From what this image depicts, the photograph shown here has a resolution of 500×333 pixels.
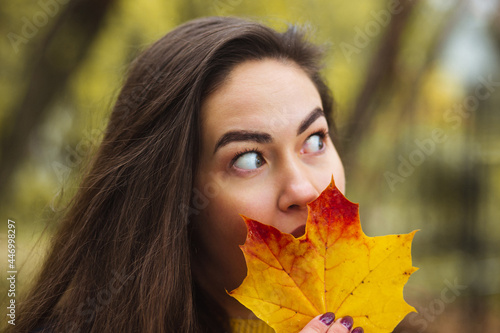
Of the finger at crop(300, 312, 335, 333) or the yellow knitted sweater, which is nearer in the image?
the finger at crop(300, 312, 335, 333)

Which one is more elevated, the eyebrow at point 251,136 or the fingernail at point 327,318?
the eyebrow at point 251,136

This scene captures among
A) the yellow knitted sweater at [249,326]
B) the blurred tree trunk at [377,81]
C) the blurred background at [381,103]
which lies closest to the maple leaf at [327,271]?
the yellow knitted sweater at [249,326]

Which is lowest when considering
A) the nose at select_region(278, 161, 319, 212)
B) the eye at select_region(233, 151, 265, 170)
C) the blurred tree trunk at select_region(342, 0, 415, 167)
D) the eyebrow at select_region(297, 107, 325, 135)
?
the nose at select_region(278, 161, 319, 212)

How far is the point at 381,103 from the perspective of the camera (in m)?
4.55

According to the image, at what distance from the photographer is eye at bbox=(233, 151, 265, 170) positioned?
4.83ft

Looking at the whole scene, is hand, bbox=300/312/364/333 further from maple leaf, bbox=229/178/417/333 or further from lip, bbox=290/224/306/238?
lip, bbox=290/224/306/238

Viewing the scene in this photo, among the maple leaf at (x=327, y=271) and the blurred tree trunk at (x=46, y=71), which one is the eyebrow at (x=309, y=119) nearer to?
the maple leaf at (x=327, y=271)

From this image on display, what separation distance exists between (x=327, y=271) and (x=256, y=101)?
0.63 meters

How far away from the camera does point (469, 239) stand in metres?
4.37

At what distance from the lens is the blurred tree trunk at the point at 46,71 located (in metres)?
3.55

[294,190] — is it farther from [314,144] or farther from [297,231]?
[314,144]

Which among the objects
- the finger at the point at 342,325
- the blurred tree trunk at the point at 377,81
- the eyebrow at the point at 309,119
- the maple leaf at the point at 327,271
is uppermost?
the blurred tree trunk at the point at 377,81

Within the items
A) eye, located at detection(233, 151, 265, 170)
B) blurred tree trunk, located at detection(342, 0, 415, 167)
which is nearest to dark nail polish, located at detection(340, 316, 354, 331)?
eye, located at detection(233, 151, 265, 170)

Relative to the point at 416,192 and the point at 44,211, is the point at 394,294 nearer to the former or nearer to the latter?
the point at 44,211
